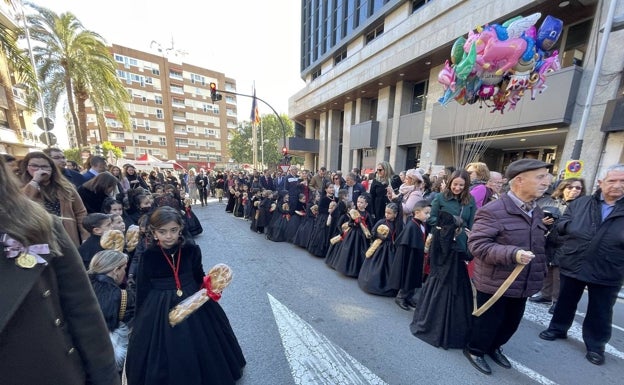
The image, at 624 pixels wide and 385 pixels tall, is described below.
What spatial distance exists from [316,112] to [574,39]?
18720 millimetres

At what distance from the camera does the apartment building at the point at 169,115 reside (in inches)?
1454

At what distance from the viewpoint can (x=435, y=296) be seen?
2.83 metres

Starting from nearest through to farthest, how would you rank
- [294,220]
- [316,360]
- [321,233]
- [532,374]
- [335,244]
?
[532,374] → [316,360] → [335,244] → [321,233] → [294,220]

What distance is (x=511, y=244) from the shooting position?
2.15 m

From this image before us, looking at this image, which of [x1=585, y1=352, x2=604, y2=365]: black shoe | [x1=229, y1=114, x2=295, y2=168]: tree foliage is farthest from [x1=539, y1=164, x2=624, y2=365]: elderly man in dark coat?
[x1=229, y1=114, x2=295, y2=168]: tree foliage

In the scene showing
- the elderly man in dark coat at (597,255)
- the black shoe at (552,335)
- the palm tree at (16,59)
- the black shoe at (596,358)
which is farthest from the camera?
the palm tree at (16,59)

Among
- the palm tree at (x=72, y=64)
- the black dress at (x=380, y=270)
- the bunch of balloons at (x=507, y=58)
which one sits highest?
the palm tree at (x=72, y=64)

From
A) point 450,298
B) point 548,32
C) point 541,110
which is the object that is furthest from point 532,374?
point 541,110

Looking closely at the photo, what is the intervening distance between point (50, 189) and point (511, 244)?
16.9 feet

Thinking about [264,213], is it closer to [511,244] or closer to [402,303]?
[402,303]

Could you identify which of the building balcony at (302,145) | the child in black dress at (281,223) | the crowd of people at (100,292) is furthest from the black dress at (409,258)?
the building balcony at (302,145)

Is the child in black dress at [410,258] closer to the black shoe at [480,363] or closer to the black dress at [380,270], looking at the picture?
the black dress at [380,270]

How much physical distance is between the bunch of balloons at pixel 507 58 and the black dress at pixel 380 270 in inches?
156

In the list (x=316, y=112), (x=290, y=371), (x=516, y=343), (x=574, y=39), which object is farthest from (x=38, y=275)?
(x=316, y=112)
